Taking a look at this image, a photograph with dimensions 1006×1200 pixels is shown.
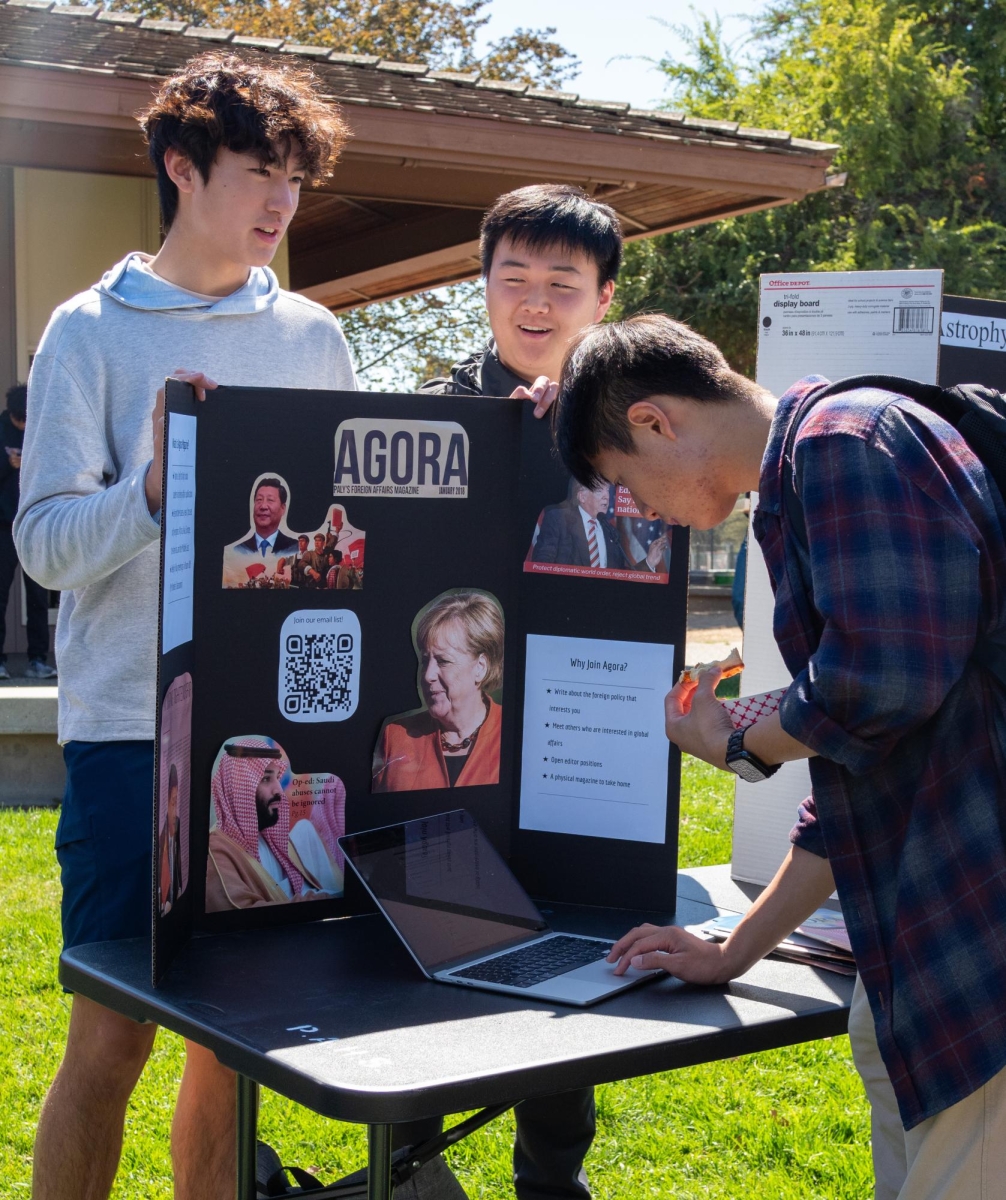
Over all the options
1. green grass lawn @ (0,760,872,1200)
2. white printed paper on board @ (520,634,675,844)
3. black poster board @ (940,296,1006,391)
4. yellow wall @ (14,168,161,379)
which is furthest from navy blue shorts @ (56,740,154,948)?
yellow wall @ (14,168,161,379)

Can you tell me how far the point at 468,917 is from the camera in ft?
5.31

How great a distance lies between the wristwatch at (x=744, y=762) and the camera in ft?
4.45

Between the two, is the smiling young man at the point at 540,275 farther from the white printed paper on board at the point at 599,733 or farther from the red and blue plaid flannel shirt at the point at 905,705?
the red and blue plaid flannel shirt at the point at 905,705

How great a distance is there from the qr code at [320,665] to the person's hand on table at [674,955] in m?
0.48

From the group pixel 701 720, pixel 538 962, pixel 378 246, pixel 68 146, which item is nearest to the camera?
pixel 701 720

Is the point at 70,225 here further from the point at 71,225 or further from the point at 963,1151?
the point at 963,1151

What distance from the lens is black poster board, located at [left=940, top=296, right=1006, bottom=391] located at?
2006mm

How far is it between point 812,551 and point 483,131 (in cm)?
623

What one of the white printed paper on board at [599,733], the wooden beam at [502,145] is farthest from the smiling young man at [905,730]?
the wooden beam at [502,145]

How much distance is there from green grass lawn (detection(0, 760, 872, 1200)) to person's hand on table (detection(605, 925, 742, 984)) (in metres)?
1.38

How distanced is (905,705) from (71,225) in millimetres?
8504

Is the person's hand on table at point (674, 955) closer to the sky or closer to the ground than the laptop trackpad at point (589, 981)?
closer to the sky

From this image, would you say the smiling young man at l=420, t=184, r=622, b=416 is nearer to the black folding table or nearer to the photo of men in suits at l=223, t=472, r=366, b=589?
the photo of men in suits at l=223, t=472, r=366, b=589

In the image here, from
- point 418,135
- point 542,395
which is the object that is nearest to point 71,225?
point 418,135
